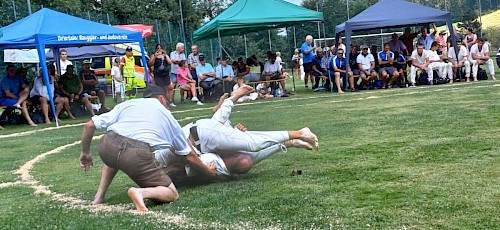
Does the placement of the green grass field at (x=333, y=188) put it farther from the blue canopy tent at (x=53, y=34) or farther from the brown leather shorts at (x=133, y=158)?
the blue canopy tent at (x=53, y=34)

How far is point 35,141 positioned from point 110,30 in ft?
16.2

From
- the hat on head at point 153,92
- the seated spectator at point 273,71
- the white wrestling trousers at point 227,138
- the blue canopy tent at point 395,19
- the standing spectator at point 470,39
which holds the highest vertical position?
the blue canopy tent at point 395,19

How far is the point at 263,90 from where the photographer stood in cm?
1838

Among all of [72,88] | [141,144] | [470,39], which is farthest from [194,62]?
[141,144]

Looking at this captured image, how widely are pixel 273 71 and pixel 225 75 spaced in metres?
1.48

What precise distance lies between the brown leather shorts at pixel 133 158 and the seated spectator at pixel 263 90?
12.9m

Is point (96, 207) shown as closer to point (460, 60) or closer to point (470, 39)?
point (460, 60)

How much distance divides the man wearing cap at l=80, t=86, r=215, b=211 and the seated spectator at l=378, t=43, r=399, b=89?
1338 centimetres

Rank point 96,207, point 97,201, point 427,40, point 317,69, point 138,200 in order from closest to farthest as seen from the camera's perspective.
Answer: point 138,200, point 96,207, point 97,201, point 427,40, point 317,69

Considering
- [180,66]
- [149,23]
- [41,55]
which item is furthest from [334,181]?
[149,23]

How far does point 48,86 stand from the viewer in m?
14.1

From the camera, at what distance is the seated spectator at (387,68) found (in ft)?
59.0

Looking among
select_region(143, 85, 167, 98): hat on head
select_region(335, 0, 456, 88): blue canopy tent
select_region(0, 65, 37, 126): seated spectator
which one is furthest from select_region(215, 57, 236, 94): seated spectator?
select_region(143, 85, 167, 98): hat on head

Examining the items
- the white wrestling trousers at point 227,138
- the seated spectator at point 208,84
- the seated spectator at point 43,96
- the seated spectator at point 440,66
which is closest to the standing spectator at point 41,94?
the seated spectator at point 43,96
